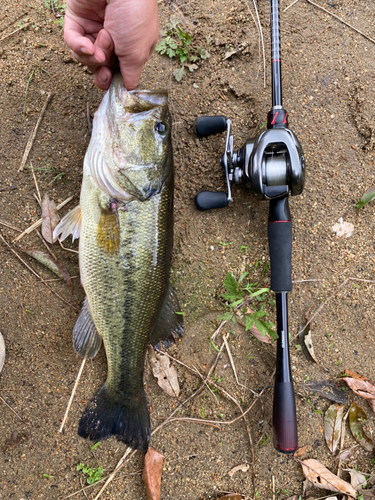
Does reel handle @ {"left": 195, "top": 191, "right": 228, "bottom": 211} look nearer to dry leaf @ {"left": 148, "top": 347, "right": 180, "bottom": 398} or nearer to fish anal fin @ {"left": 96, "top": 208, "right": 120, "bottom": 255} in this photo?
fish anal fin @ {"left": 96, "top": 208, "right": 120, "bottom": 255}

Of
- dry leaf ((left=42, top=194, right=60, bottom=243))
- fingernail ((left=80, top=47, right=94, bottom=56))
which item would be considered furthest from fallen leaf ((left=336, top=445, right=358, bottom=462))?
fingernail ((left=80, top=47, right=94, bottom=56))

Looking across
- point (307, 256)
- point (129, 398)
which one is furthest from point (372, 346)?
point (129, 398)

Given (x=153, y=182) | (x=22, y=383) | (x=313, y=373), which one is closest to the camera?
(x=153, y=182)

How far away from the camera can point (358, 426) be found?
254cm

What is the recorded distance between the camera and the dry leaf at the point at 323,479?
2.45m

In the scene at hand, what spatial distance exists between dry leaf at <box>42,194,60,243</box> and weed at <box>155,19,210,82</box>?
1248mm

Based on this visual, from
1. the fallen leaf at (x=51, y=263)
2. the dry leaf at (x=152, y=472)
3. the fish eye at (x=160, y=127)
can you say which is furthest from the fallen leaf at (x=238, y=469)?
the fish eye at (x=160, y=127)

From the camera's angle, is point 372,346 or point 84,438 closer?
point 84,438

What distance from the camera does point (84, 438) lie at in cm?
230

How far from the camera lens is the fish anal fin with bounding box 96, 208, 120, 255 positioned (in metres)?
1.95

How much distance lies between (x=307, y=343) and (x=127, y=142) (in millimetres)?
1814

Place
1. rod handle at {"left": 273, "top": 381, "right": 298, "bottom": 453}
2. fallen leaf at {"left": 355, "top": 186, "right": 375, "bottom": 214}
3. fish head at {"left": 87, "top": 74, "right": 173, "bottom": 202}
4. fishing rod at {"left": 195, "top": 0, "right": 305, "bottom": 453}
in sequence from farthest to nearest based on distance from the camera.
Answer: fallen leaf at {"left": 355, "top": 186, "right": 375, "bottom": 214} < rod handle at {"left": 273, "top": 381, "right": 298, "bottom": 453} < fishing rod at {"left": 195, "top": 0, "right": 305, "bottom": 453} < fish head at {"left": 87, "top": 74, "right": 173, "bottom": 202}

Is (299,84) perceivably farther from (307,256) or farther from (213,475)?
(213,475)

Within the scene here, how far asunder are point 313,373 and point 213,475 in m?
1.00
